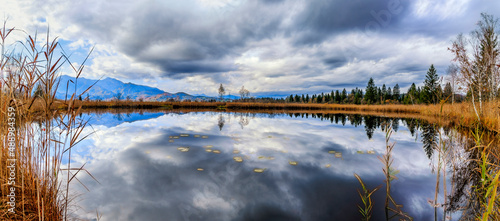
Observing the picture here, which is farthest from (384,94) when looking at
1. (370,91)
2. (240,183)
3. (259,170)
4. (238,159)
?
(240,183)

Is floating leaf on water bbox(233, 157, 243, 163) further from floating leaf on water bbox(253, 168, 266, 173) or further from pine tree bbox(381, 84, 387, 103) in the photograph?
pine tree bbox(381, 84, 387, 103)

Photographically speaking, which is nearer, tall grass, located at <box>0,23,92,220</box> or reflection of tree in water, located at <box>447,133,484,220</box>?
tall grass, located at <box>0,23,92,220</box>

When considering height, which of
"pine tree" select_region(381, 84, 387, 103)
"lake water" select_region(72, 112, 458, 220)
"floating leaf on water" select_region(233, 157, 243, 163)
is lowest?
"lake water" select_region(72, 112, 458, 220)

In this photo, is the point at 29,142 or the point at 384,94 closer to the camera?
the point at 29,142

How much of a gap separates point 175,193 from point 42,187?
69.8 inches

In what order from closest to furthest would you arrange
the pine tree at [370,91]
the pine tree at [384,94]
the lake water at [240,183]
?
the lake water at [240,183] → the pine tree at [370,91] → the pine tree at [384,94]

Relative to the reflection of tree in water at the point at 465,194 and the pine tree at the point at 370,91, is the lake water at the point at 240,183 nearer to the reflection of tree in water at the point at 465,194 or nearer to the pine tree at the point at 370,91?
the reflection of tree in water at the point at 465,194

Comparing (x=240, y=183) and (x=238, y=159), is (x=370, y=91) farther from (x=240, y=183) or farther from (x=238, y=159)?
(x=240, y=183)

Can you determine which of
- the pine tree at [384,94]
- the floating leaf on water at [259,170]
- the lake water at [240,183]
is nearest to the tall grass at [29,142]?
the lake water at [240,183]

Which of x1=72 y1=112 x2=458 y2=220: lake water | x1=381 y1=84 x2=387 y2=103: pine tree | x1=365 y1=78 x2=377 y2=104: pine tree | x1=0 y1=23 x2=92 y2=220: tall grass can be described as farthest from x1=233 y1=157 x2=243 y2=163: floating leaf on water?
x1=381 y1=84 x2=387 y2=103: pine tree

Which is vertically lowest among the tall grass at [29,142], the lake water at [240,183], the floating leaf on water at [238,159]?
the lake water at [240,183]

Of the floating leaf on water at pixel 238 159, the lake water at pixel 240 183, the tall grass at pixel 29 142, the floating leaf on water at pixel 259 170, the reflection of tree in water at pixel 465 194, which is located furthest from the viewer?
the floating leaf on water at pixel 238 159

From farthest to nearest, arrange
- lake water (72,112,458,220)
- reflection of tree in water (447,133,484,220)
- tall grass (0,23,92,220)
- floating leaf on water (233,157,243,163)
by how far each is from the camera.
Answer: floating leaf on water (233,157,243,163) → lake water (72,112,458,220) → reflection of tree in water (447,133,484,220) → tall grass (0,23,92,220)

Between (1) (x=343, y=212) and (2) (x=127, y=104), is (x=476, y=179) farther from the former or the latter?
(2) (x=127, y=104)
